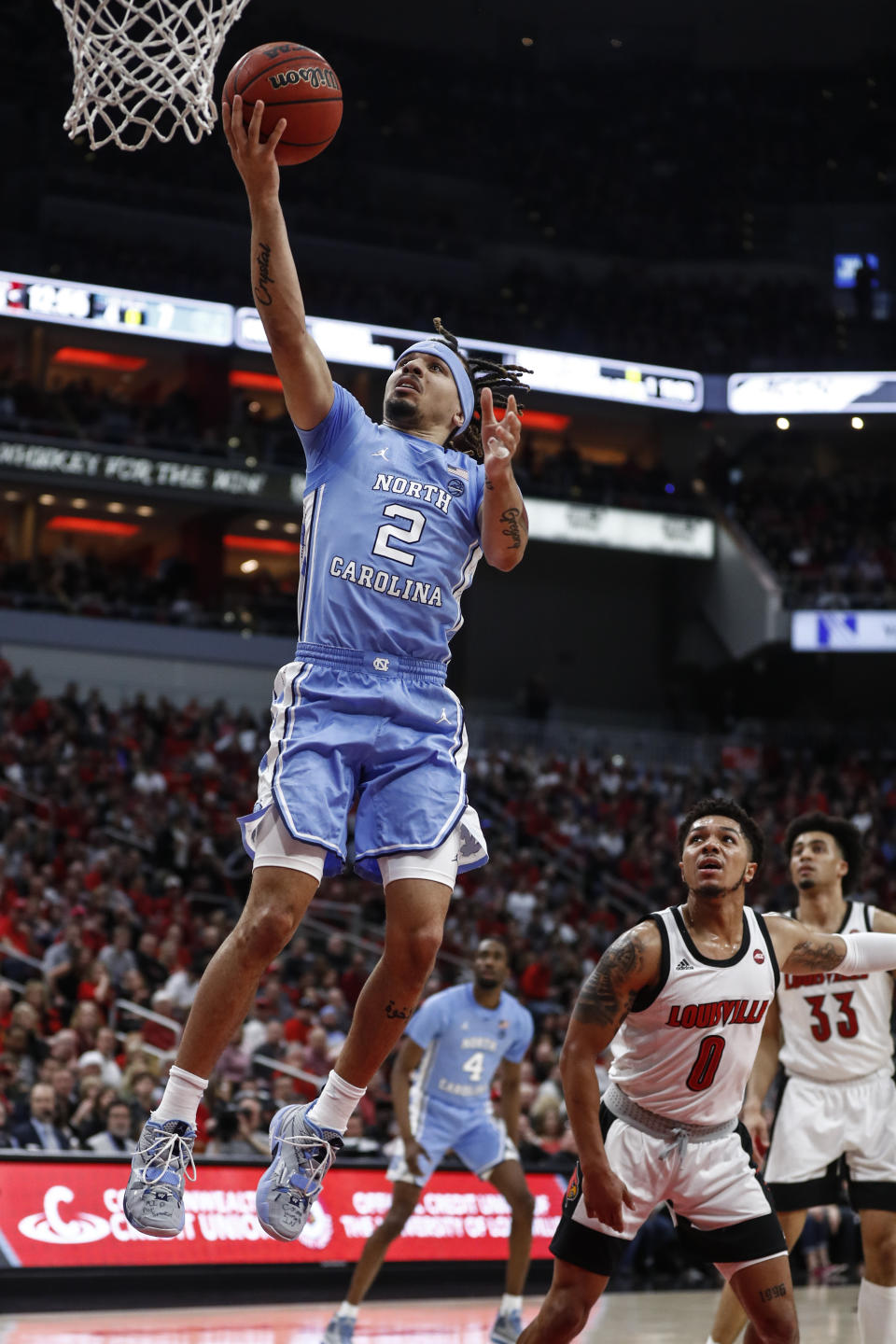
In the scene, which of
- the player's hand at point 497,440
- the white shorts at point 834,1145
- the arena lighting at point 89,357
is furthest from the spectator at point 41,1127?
the arena lighting at point 89,357

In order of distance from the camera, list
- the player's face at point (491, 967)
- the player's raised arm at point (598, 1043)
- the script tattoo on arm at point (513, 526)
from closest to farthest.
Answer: the script tattoo on arm at point (513, 526)
the player's raised arm at point (598, 1043)
the player's face at point (491, 967)

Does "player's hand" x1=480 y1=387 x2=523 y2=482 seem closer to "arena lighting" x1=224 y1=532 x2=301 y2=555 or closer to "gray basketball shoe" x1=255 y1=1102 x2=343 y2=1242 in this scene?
"gray basketball shoe" x1=255 y1=1102 x2=343 y2=1242

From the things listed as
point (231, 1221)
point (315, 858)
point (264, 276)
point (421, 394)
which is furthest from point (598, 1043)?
point (231, 1221)

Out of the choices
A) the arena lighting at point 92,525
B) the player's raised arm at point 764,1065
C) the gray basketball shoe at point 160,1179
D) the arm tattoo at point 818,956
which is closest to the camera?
the gray basketball shoe at point 160,1179

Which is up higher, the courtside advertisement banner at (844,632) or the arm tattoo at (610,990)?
the courtside advertisement banner at (844,632)

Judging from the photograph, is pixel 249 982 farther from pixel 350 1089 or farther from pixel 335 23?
pixel 335 23

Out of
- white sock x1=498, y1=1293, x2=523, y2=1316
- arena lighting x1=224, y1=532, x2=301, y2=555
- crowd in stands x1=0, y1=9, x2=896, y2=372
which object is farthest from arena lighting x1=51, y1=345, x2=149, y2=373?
white sock x1=498, y1=1293, x2=523, y2=1316

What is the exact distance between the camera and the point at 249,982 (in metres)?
4.59

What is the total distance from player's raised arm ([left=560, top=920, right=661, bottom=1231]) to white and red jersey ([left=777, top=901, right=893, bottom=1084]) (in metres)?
2.14

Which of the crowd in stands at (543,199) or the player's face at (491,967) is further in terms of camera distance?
the crowd in stands at (543,199)

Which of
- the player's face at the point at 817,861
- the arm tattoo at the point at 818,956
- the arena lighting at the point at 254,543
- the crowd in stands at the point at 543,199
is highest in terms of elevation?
the crowd in stands at the point at 543,199

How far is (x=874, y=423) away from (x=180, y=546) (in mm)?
13724

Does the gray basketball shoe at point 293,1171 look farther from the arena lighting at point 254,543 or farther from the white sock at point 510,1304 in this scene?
the arena lighting at point 254,543

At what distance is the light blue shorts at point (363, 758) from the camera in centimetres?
480
